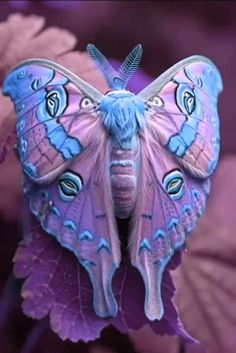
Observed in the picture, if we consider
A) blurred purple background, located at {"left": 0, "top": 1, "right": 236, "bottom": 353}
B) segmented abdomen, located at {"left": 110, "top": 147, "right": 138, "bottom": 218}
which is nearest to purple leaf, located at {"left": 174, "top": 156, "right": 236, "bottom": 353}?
blurred purple background, located at {"left": 0, "top": 1, "right": 236, "bottom": 353}

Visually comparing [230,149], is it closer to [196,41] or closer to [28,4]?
[196,41]

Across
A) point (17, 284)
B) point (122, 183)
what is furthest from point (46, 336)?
point (122, 183)

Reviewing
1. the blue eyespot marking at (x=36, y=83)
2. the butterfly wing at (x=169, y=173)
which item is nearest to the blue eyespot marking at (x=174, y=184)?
the butterfly wing at (x=169, y=173)

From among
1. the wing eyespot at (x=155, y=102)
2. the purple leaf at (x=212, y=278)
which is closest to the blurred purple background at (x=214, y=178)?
the purple leaf at (x=212, y=278)

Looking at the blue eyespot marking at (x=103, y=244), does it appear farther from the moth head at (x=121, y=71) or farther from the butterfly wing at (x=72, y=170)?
the moth head at (x=121, y=71)

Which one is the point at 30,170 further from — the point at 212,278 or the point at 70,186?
the point at 212,278

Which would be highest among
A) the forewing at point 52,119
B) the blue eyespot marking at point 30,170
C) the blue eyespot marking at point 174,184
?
the forewing at point 52,119

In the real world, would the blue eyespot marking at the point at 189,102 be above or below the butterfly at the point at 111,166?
above

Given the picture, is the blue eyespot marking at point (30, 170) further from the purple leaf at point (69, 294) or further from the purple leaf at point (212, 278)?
the purple leaf at point (212, 278)
